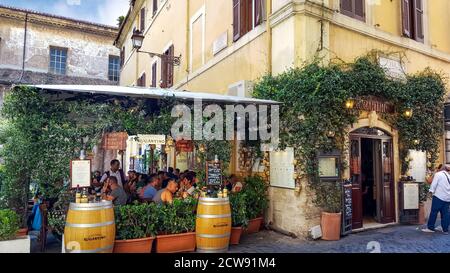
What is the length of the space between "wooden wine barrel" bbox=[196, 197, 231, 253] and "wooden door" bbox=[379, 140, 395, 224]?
448cm

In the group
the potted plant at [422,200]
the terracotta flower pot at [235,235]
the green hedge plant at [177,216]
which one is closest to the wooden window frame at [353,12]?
the potted plant at [422,200]

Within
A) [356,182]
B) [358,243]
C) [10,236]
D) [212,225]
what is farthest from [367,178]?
[10,236]

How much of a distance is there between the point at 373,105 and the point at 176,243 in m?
5.34

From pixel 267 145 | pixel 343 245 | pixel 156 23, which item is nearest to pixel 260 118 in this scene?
pixel 267 145

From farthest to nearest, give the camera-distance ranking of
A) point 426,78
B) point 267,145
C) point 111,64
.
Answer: point 111,64 < point 426,78 < point 267,145

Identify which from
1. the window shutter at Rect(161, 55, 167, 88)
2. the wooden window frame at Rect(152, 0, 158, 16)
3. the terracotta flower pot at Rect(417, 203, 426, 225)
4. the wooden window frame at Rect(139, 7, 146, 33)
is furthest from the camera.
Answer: the wooden window frame at Rect(139, 7, 146, 33)

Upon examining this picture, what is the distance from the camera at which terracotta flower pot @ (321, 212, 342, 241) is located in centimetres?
700

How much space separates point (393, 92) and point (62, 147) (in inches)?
279

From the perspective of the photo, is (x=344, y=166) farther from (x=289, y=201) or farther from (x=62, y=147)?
(x=62, y=147)

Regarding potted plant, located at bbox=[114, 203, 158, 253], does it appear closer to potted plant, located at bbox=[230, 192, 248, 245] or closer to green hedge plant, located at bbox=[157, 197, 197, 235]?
green hedge plant, located at bbox=[157, 197, 197, 235]

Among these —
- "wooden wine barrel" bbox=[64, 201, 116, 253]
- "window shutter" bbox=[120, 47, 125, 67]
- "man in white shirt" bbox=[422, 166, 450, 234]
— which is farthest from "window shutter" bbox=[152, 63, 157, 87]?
"man in white shirt" bbox=[422, 166, 450, 234]

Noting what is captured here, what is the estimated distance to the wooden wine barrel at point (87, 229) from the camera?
4977 millimetres

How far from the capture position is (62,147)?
5590mm

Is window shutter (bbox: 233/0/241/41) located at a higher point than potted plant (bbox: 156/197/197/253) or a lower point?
higher
